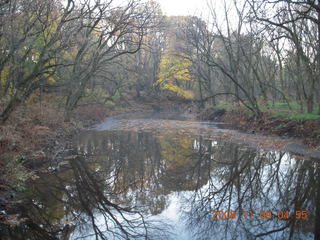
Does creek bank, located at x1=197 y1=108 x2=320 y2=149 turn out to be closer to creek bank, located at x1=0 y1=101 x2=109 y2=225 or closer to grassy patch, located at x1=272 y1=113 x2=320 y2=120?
grassy patch, located at x1=272 y1=113 x2=320 y2=120

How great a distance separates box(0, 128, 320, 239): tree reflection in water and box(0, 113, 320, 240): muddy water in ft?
0.07

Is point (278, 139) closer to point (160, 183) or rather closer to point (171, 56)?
point (160, 183)

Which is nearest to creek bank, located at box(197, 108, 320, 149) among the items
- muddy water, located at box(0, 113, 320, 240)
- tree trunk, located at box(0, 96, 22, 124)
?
muddy water, located at box(0, 113, 320, 240)

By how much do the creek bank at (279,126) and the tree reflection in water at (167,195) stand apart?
2.66 metres

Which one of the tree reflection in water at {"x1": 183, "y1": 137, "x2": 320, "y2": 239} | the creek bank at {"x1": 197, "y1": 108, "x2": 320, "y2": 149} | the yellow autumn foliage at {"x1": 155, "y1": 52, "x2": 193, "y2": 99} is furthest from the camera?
the yellow autumn foliage at {"x1": 155, "y1": 52, "x2": 193, "y2": 99}

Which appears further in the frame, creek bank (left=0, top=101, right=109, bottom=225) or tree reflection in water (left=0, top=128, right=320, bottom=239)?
creek bank (left=0, top=101, right=109, bottom=225)

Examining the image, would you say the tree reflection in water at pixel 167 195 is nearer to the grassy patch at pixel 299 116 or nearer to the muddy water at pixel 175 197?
the muddy water at pixel 175 197

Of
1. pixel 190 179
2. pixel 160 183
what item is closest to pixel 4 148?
pixel 160 183

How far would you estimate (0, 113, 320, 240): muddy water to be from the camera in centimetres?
490

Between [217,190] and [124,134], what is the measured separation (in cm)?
1075
